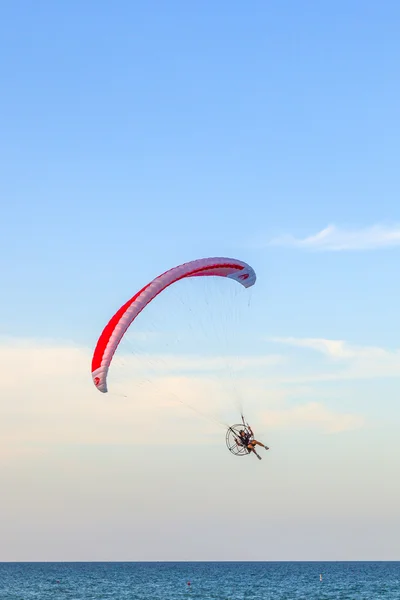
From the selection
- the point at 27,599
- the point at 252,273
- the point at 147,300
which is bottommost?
the point at 27,599

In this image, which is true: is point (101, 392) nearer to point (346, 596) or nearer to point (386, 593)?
point (346, 596)

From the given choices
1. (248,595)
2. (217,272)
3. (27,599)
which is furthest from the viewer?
(248,595)

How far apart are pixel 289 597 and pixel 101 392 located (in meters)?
58.2

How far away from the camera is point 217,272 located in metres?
37.6

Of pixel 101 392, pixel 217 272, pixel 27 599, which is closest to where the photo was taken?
pixel 101 392

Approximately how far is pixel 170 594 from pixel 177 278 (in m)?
65.9

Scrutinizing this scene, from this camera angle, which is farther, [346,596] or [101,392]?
[346,596]

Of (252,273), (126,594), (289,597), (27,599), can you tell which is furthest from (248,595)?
(252,273)

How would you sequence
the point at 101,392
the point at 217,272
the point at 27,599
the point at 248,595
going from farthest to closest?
1. the point at 248,595
2. the point at 27,599
3. the point at 217,272
4. the point at 101,392

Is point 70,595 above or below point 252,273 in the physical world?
below

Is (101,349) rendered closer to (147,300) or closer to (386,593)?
(147,300)

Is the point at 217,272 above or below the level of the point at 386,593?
above

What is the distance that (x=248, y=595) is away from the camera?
90062 millimetres

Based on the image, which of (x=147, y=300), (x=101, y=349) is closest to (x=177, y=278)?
(x=147, y=300)
